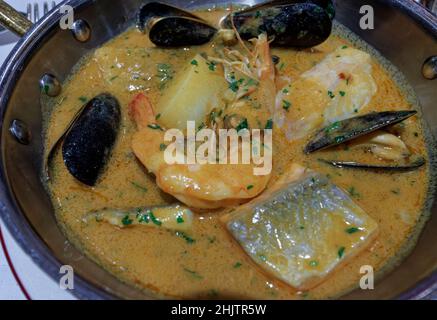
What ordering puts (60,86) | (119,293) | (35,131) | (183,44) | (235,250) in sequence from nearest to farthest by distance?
(119,293) → (235,250) → (35,131) → (60,86) → (183,44)

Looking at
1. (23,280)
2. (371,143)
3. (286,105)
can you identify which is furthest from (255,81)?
(23,280)

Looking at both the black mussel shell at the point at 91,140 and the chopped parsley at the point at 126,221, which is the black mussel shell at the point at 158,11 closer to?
the black mussel shell at the point at 91,140

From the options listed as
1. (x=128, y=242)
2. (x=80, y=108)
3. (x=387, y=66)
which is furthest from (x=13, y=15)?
(x=387, y=66)

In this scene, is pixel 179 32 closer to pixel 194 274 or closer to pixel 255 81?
pixel 255 81

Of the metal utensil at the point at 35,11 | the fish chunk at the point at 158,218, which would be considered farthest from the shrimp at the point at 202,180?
the metal utensil at the point at 35,11

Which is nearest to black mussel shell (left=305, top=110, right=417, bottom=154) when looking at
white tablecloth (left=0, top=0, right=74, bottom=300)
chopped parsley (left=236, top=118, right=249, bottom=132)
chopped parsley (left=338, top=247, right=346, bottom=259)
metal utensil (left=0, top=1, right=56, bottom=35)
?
chopped parsley (left=236, top=118, right=249, bottom=132)

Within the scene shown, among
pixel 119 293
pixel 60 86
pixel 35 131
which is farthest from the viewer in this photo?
pixel 60 86

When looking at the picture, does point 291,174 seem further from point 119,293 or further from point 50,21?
point 50,21
